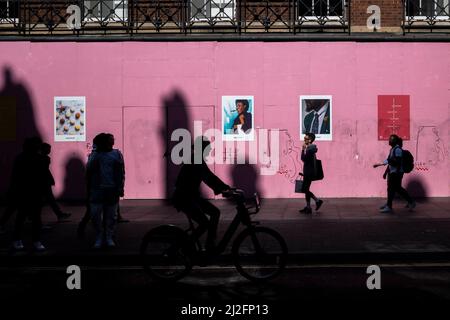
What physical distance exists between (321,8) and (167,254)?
11.0 metres

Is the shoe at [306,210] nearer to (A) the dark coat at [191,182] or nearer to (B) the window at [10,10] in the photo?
(A) the dark coat at [191,182]

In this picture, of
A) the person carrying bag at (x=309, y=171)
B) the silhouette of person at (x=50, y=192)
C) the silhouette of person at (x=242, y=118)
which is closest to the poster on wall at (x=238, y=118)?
the silhouette of person at (x=242, y=118)

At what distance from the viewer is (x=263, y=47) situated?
54.1 feet

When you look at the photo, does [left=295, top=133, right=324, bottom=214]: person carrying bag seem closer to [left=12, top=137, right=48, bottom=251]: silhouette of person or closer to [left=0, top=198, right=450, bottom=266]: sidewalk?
[left=0, top=198, right=450, bottom=266]: sidewalk

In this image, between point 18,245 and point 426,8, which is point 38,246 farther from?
point 426,8

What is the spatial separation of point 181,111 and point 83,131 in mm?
2592

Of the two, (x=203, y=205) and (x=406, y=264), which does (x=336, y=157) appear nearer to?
(x=406, y=264)

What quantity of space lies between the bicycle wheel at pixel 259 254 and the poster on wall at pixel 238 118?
8.82m

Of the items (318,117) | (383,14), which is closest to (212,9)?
(318,117)

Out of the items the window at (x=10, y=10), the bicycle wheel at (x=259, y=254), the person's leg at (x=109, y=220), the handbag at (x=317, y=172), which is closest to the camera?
the bicycle wheel at (x=259, y=254)

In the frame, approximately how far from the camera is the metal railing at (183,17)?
16703 millimetres

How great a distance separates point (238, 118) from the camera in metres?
16.4
